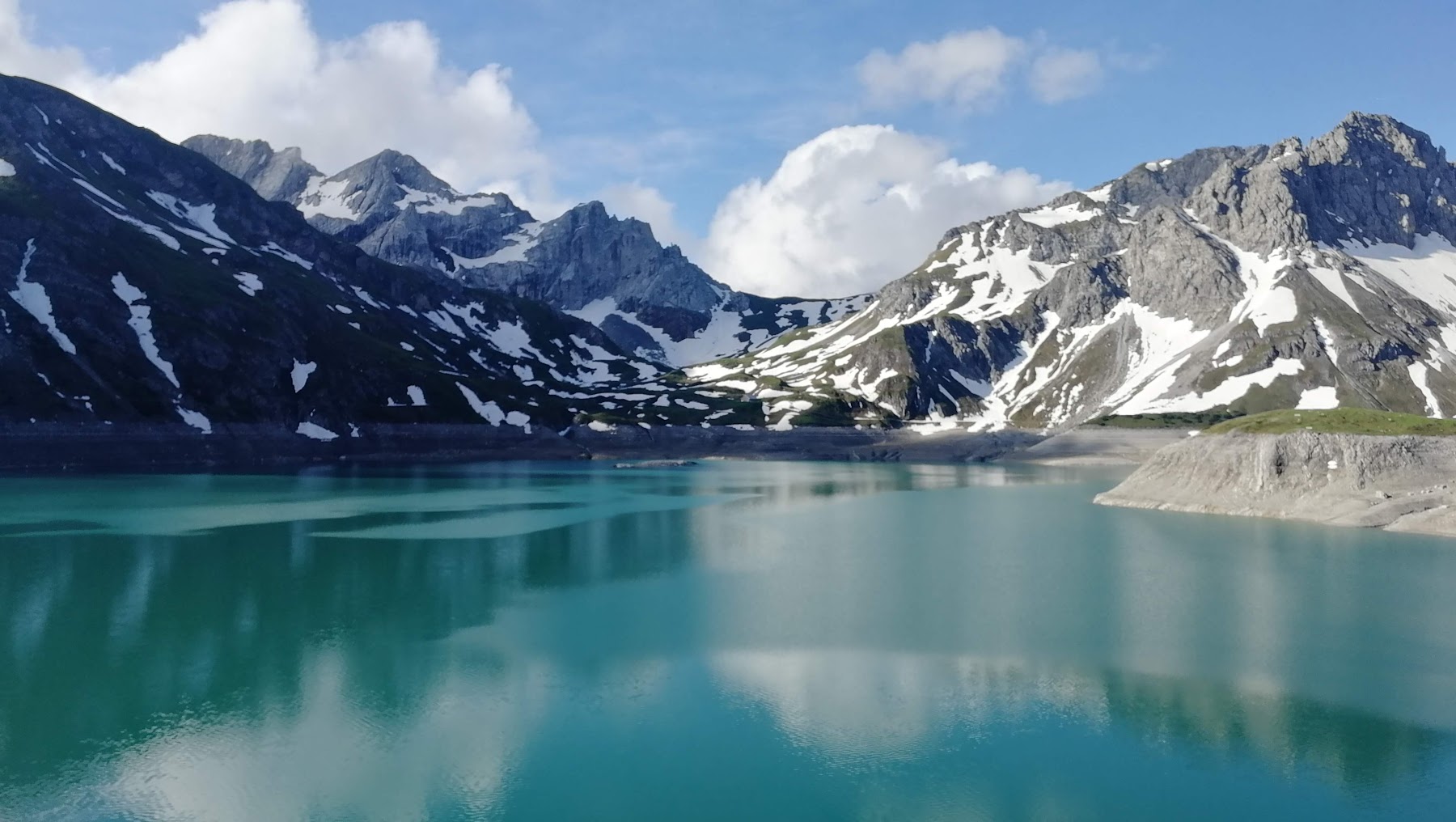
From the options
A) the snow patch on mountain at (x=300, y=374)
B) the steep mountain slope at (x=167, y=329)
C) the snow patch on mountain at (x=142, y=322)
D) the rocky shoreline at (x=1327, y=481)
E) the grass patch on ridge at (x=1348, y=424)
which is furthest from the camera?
the snow patch on mountain at (x=300, y=374)

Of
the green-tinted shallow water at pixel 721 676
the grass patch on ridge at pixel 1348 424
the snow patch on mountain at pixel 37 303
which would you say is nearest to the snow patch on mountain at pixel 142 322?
the snow patch on mountain at pixel 37 303

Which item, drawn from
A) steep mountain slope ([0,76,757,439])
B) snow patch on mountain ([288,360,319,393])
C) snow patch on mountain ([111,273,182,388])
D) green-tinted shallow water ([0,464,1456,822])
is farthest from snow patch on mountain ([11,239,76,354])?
green-tinted shallow water ([0,464,1456,822])

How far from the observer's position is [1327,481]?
2731 inches

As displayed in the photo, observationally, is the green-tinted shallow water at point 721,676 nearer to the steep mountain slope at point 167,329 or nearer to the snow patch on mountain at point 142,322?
the steep mountain slope at point 167,329

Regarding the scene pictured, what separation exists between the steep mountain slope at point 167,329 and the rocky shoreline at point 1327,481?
119 m

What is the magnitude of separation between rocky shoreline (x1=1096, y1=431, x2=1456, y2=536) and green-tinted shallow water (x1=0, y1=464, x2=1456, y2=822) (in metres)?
5.15

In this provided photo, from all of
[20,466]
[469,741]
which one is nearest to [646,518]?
[469,741]

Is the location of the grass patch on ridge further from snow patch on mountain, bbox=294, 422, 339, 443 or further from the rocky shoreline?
snow patch on mountain, bbox=294, 422, 339, 443

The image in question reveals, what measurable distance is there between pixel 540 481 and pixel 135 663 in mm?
84680

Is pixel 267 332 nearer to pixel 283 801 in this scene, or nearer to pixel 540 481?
pixel 540 481

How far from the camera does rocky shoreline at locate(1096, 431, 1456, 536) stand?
64125 millimetres

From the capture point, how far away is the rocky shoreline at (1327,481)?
64125mm

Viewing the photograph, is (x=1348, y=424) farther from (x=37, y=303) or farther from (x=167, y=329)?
(x=37, y=303)

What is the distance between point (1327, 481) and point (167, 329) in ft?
476
